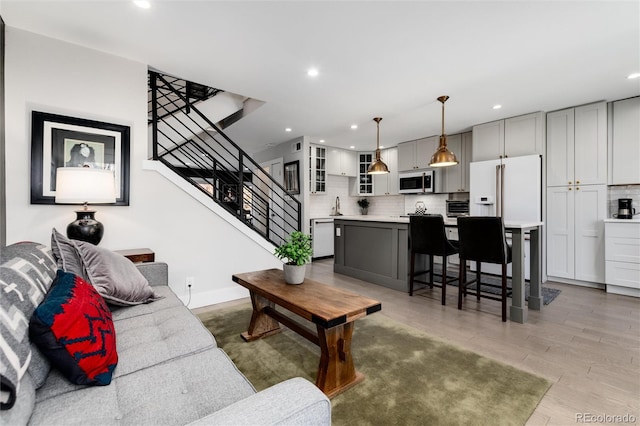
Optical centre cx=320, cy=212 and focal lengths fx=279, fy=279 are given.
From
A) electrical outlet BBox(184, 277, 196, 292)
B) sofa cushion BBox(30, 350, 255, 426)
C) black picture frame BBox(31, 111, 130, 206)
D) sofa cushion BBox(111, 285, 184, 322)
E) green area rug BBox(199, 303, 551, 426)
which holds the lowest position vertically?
green area rug BBox(199, 303, 551, 426)

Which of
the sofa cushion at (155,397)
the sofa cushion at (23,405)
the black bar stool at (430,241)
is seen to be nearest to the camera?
the sofa cushion at (23,405)

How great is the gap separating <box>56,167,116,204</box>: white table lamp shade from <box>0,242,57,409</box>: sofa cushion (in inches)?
36.1

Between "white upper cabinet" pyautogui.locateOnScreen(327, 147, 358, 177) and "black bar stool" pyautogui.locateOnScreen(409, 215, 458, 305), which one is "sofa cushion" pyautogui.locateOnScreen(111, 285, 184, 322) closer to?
"black bar stool" pyautogui.locateOnScreen(409, 215, 458, 305)

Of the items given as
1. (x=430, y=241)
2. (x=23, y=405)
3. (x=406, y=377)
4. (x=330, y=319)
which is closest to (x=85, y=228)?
(x=23, y=405)

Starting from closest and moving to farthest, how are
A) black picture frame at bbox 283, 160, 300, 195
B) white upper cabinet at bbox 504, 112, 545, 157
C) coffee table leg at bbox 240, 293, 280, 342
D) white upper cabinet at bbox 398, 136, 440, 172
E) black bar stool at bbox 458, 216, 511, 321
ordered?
coffee table leg at bbox 240, 293, 280, 342 → black bar stool at bbox 458, 216, 511, 321 → white upper cabinet at bbox 504, 112, 545, 157 → white upper cabinet at bbox 398, 136, 440, 172 → black picture frame at bbox 283, 160, 300, 195

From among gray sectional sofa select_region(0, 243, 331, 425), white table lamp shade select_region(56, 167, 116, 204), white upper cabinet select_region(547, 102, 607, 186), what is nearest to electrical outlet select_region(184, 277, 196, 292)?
white table lamp shade select_region(56, 167, 116, 204)

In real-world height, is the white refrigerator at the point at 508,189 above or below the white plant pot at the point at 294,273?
above

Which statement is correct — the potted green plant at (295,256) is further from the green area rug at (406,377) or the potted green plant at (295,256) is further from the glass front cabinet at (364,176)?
the glass front cabinet at (364,176)

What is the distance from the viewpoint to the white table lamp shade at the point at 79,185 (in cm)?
211

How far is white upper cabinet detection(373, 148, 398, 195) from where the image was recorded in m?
6.52

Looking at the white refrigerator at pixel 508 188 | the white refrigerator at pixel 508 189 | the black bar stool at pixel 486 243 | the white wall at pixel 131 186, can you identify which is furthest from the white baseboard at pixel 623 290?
the white wall at pixel 131 186

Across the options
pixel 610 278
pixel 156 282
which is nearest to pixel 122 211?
pixel 156 282

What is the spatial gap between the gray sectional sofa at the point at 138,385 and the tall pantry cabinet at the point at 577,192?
16.0ft

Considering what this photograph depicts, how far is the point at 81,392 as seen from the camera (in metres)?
0.98
